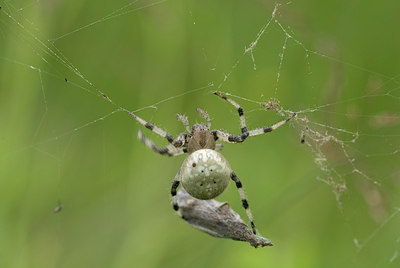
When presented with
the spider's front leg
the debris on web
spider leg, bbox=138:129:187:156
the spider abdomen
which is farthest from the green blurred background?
the spider abdomen

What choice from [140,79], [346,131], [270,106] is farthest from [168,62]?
[346,131]

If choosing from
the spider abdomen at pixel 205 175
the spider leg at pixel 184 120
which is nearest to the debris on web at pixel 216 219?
the spider abdomen at pixel 205 175

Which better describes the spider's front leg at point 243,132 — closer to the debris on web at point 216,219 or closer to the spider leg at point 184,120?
the spider leg at point 184,120

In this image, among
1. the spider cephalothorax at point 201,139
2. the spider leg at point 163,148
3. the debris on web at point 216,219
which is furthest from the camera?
the spider cephalothorax at point 201,139

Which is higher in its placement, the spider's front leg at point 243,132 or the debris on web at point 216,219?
the spider's front leg at point 243,132

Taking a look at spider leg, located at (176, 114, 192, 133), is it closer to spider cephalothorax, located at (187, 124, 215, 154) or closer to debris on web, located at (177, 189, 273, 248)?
spider cephalothorax, located at (187, 124, 215, 154)

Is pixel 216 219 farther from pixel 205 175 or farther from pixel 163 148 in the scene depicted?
pixel 163 148

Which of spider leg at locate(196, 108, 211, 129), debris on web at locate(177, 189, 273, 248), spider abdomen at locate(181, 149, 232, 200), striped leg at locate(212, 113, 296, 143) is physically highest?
spider leg at locate(196, 108, 211, 129)
